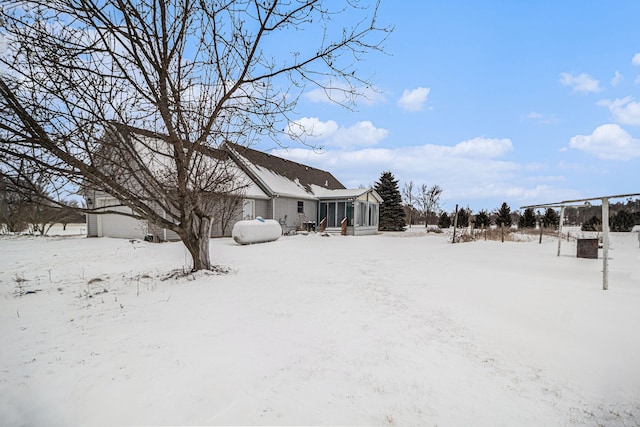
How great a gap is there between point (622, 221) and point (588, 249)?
80.0 ft

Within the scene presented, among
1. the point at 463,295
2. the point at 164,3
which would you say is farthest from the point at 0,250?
the point at 463,295

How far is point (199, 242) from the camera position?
6.26 m

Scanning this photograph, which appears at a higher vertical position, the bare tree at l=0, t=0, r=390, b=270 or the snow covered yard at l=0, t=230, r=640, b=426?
the bare tree at l=0, t=0, r=390, b=270

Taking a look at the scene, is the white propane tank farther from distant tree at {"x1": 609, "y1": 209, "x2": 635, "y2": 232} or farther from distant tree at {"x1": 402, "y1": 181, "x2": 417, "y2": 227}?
distant tree at {"x1": 609, "y1": 209, "x2": 635, "y2": 232}

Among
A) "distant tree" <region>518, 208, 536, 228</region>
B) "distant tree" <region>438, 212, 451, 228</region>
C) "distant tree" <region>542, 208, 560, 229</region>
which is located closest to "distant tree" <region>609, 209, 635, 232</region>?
"distant tree" <region>542, 208, 560, 229</region>

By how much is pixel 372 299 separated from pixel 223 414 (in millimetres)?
3247

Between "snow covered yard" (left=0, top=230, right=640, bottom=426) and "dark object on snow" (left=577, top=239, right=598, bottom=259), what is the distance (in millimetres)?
4659

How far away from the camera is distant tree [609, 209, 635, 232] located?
26.0m

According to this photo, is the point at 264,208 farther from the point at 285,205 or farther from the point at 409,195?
the point at 409,195

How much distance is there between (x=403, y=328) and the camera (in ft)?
12.8

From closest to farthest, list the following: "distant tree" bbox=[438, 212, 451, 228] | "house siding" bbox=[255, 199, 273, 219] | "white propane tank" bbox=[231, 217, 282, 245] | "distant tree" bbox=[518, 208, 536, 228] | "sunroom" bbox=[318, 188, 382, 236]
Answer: "white propane tank" bbox=[231, 217, 282, 245], "house siding" bbox=[255, 199, 273, 219], "sunroom" bbox=[318, 188, 382, 236], "distant tree" bbox=[518, 208, 536, 228], "distant tree" bbox=[438, 212, 451, 228]

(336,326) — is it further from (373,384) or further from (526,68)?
(526,68)

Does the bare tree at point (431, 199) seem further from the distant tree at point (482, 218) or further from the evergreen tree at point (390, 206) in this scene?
the evergreen tree at point (390, 206)

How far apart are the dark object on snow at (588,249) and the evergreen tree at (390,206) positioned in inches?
689
